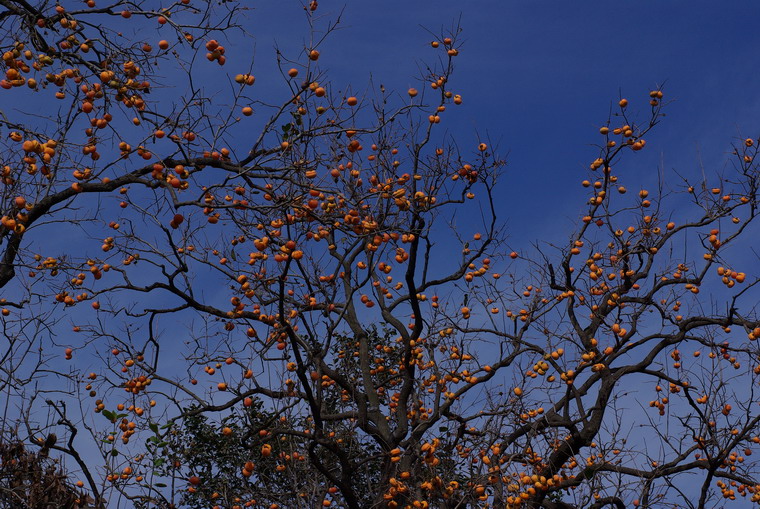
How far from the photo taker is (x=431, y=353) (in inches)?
316

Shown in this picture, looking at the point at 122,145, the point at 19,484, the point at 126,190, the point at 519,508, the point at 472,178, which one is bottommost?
the point at 19,484

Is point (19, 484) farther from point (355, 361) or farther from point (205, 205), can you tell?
point (355, 361)

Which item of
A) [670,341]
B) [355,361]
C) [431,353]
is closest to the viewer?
[431,353]

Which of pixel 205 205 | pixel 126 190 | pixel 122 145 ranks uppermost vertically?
pixel 126 190

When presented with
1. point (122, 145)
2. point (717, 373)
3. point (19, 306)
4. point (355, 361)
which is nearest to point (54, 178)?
point (122, 145)

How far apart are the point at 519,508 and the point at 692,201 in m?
4.32

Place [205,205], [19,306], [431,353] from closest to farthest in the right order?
[205,205] → [19,306] → [431,353]

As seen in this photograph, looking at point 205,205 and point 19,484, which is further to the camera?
point 19,484

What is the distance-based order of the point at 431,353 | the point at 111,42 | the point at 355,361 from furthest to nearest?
the point at 355,361 < the point at 431,353 < the point at 111,42

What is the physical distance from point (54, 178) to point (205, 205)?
1.57 meters

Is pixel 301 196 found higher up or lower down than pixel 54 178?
lower down

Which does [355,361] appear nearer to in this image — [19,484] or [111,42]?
[19,484]

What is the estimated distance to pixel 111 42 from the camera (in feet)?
19.2

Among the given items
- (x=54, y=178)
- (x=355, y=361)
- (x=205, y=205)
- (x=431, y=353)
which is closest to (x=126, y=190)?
(x=54, y=178)
